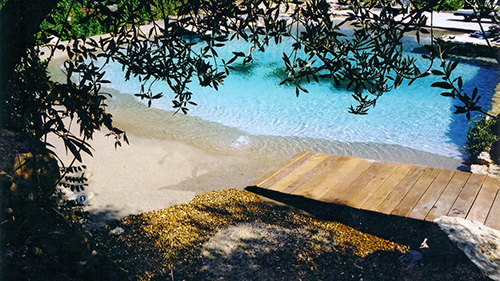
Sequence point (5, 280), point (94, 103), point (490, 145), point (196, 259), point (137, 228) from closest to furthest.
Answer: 1. point (5, 280)
2. point (94, 103)
3. point (196, 259)
4. point (137, 228)
5. point (490, 145)

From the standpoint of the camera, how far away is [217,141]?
1140 centimetres

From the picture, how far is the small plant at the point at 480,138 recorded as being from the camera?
10.4 m

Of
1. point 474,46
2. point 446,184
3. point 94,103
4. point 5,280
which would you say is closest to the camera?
point 5,280

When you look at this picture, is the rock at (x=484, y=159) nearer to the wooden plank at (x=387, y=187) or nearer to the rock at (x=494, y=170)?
the rock at (x=494, y=170)

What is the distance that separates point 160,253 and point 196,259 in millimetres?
543

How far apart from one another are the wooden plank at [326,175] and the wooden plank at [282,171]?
57cm

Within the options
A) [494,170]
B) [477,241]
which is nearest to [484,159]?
[494,170]

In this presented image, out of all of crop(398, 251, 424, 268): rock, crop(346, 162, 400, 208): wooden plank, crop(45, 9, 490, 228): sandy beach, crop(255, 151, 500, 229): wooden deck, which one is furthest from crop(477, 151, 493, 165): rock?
crop(398, 251, 424, 268): rock

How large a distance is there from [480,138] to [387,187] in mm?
4348

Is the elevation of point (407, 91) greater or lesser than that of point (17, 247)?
lesser

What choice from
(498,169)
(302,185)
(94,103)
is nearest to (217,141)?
(302,185)

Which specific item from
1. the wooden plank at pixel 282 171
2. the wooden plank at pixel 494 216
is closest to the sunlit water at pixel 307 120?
the wooden plank at pixel 282 171

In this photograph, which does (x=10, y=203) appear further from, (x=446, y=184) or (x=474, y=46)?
(x=474, y=46)

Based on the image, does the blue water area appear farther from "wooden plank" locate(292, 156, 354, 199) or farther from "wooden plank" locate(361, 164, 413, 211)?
"wooden plank" locate(361, 164, 413, 211)
